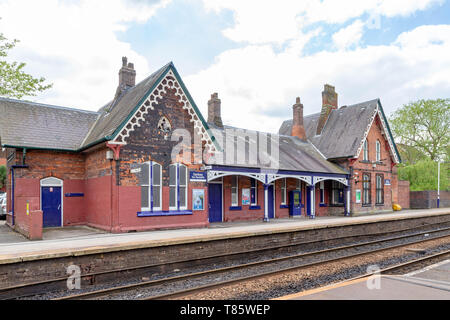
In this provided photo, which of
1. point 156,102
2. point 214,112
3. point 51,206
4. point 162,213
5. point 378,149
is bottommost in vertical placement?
point 162,213

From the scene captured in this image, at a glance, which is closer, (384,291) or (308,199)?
(384,291)

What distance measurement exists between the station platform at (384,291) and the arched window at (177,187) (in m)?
9.49

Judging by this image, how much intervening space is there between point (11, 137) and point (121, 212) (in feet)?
19.4

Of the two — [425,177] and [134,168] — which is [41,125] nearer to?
[134,168]

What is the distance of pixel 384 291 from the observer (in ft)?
20.5

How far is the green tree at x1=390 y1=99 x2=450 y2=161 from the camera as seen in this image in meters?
39.3

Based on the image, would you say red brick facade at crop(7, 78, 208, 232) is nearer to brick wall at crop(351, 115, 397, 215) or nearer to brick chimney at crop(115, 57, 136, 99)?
brick chimney at crop(115, 57, 136, 99)

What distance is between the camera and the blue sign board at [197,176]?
51.1 feet

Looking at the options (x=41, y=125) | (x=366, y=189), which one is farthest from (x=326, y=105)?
(x=41, y=125)

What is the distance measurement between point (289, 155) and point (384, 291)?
16943mm

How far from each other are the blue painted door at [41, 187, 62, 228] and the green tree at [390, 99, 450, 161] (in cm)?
3810

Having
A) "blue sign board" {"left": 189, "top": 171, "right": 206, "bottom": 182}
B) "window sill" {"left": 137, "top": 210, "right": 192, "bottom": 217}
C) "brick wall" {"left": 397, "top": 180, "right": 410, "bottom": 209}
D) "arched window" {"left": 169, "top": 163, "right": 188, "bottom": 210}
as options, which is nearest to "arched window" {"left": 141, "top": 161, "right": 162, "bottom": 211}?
"window sill" {"left": 137, "top": 210, "right": 192, "bottom": 217}
